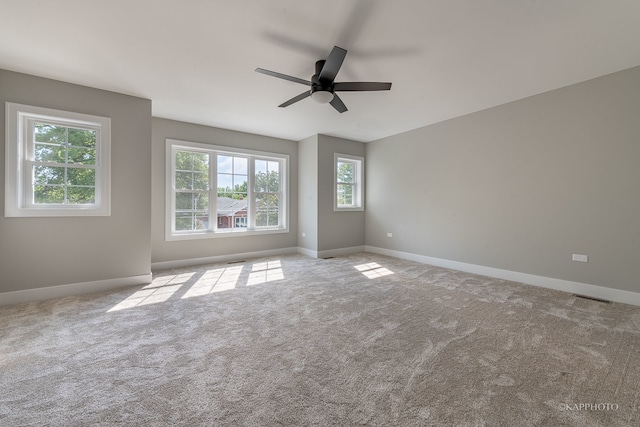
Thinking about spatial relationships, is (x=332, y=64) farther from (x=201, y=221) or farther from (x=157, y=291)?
(x=201, y=221)

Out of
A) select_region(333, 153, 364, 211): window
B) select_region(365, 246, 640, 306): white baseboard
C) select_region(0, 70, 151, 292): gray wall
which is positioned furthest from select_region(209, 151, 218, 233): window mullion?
select_region(365, 246, 640, 306): white baseboard

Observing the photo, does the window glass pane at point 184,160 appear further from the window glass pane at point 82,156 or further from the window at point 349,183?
the window at point 349,183

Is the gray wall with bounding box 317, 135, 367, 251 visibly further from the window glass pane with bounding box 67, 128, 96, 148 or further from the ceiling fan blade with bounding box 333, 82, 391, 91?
the window glass pane with bounding box 67, 128, 96, 148

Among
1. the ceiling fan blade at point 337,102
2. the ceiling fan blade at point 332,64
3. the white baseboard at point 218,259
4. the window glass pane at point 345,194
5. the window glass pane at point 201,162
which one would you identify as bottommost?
the white baseboard at point 218,259

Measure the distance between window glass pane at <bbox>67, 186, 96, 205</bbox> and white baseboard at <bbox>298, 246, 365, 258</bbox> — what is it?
3.92 metres

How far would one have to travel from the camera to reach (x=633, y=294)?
122 inches

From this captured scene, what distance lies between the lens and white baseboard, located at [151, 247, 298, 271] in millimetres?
4738

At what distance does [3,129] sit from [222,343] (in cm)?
373

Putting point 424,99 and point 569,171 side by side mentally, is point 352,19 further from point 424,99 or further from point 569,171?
point 569,171

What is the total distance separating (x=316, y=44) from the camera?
103 inches

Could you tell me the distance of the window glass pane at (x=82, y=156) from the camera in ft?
11.6

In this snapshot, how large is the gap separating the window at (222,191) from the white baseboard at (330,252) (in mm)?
761

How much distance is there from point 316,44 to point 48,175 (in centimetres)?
381

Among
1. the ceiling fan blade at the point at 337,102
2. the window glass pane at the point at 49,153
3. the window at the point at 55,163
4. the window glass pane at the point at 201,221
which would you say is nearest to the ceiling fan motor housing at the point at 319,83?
the ceiling fan blade at the point at 337,102
